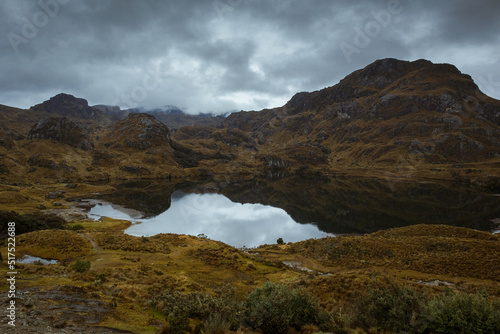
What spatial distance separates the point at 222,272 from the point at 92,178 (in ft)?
469

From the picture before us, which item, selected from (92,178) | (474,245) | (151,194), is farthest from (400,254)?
(92,178)

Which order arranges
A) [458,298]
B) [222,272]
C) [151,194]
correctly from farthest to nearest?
[151,194] < [222,272] < [458,298]

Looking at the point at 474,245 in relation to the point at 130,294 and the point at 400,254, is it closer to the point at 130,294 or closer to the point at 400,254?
the point at 400,254

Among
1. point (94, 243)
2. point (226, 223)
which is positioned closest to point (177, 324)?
point (94, 243)

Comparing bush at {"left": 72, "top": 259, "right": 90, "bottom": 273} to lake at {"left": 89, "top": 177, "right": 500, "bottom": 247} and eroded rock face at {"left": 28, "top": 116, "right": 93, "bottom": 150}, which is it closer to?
lake at {"left": 89, "top": 177, "right": 500, "bottom": 247}

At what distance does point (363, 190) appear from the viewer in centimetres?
11425

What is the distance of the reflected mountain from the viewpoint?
211 feet

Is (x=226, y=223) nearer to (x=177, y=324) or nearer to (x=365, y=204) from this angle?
(x=365, y=204)

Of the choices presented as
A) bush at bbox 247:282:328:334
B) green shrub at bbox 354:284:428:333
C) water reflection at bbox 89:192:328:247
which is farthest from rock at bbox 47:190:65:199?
green shrub at bbox 354:284:428:333

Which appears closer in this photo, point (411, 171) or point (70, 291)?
point (70, 291)

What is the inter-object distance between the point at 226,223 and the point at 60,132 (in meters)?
175

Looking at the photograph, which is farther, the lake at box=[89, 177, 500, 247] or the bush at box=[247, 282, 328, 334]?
the lake at box=[89, 177, 500, 247]

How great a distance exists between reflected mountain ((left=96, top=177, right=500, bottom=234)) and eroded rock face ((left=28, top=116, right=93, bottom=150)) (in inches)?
4126

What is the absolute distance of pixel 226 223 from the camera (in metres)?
65.2
